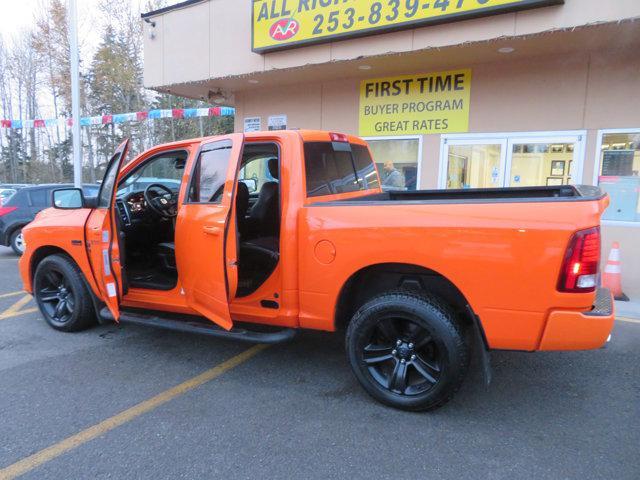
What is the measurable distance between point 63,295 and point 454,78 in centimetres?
679

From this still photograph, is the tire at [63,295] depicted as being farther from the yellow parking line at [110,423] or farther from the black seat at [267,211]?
the black seat at [267,211]

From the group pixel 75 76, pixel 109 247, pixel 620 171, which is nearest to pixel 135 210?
pixel 109 247

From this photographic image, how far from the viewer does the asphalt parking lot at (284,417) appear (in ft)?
8.44

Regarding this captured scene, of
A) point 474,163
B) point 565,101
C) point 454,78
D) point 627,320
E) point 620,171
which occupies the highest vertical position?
point 454,78

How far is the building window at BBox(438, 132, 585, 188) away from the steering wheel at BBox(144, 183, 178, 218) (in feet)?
16.3

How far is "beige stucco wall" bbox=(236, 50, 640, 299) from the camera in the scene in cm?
673

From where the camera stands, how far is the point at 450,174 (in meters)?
8.28

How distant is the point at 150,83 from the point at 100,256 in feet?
24.1

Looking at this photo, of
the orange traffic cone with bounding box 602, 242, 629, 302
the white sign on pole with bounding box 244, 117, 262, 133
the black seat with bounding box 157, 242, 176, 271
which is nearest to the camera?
the black seat with bounding box 157, 242, 176, 271

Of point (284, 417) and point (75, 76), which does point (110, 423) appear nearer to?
point (284, 417)

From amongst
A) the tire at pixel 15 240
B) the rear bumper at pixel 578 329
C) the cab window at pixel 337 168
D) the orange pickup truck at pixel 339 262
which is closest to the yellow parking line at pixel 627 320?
the orange pickup truck at pixel 339 262

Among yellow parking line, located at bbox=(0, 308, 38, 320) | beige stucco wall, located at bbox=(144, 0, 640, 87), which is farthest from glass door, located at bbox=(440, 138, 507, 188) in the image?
yellow parking line, located at bbox=(0, 308, 38, 320)

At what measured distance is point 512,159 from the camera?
301 inches

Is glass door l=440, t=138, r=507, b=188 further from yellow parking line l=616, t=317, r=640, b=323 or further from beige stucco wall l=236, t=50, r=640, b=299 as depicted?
yellow parking line l=616, t=317, r=640, b=323
